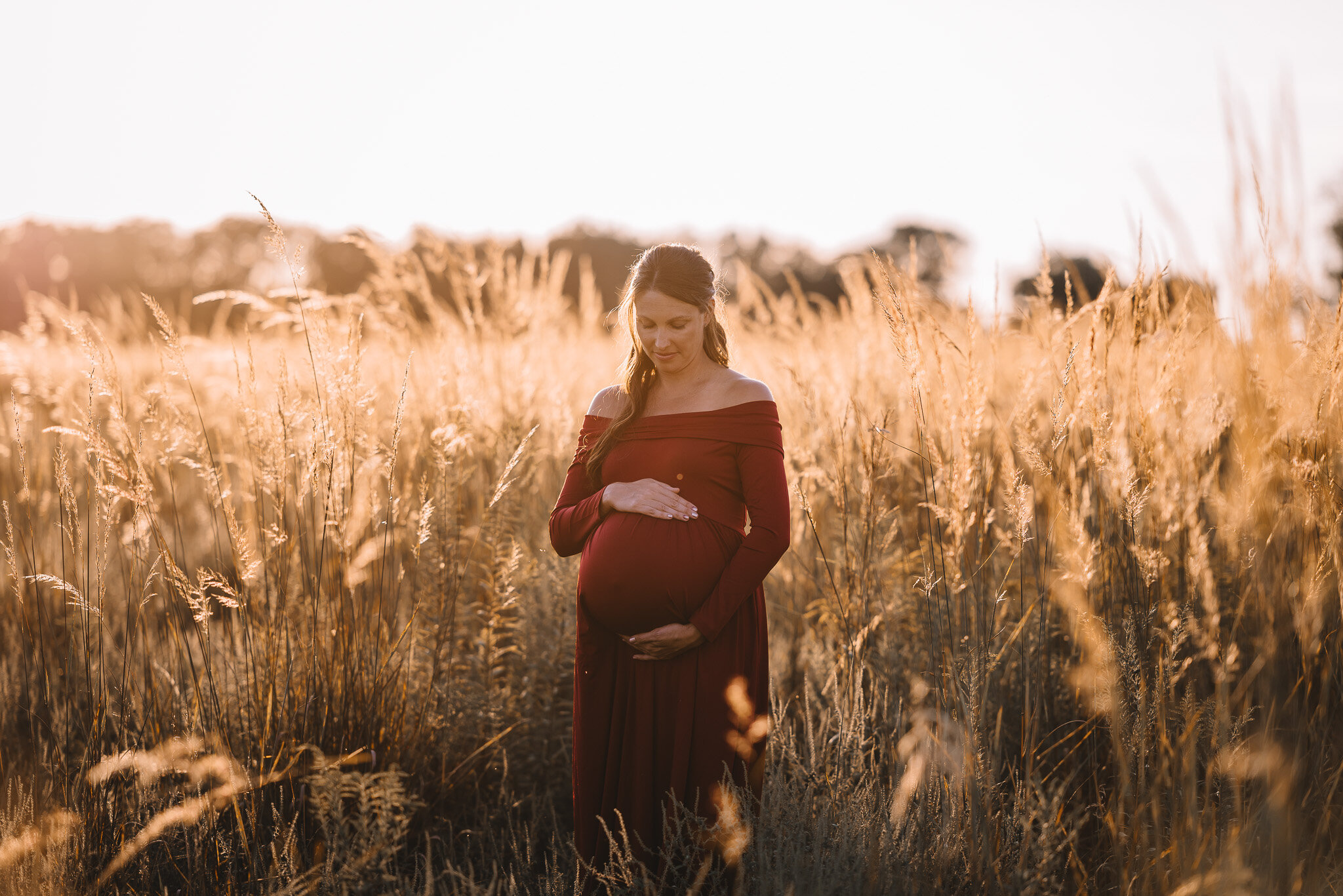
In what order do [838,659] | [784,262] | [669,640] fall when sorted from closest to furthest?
[669,640]
[838,659]
[784,262]

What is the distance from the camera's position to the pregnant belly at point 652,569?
174cm

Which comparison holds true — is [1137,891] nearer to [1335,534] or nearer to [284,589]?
[1335,534]

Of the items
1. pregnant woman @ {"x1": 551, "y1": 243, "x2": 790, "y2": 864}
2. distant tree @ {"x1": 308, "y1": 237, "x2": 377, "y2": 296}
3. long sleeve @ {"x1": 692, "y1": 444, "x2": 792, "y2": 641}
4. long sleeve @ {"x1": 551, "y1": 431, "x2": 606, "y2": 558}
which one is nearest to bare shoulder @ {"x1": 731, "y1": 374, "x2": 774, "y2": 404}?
pregnant woman @ {"x1": 551, "y1": 243, "x2": 790, "y2": 864}

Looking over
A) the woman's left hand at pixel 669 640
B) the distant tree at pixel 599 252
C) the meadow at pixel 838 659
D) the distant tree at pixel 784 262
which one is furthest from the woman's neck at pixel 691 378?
the distant tree at pixel 599 252

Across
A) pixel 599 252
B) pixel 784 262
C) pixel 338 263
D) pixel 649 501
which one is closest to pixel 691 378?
pixel 649 501

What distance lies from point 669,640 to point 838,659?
88 centimetres

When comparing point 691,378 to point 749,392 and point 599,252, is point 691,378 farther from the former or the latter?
point 599,252

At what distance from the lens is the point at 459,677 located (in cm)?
246

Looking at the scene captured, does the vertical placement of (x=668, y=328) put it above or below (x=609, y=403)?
above

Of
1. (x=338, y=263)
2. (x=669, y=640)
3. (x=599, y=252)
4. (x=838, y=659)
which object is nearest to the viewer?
(x=669, y=640)

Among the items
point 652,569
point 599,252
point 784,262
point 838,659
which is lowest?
point 838,659

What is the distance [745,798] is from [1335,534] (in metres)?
1.48

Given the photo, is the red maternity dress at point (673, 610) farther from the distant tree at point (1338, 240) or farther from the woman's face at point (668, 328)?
the distant tree at point (1338, 240)

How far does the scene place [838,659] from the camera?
2.37 metres
